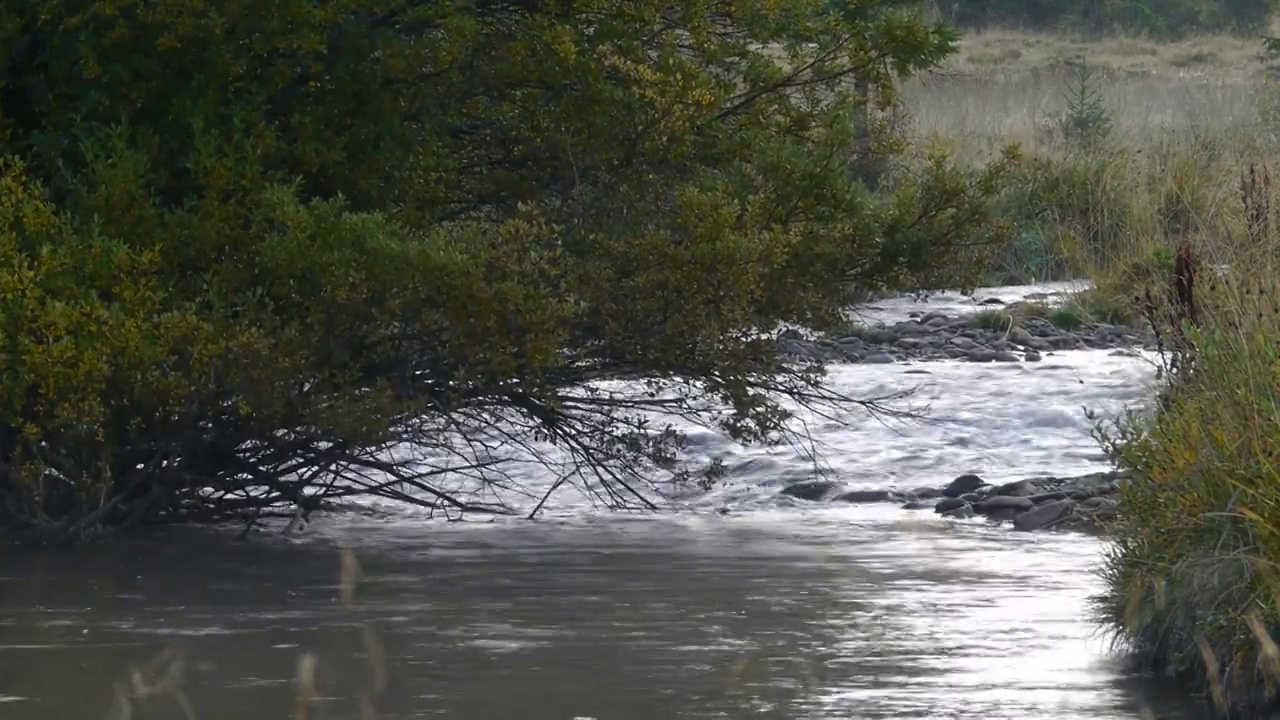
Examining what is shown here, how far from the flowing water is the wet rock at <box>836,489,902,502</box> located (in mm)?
174

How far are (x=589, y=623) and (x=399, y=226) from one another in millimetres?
1977

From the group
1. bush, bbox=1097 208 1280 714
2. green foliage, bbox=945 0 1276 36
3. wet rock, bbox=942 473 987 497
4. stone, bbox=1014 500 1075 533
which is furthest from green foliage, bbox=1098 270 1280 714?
green foliage, bbox=945 0 1276 36

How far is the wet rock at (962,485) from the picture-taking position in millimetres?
10719

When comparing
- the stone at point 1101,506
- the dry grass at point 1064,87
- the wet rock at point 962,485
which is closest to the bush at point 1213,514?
the stone at point 1101,506

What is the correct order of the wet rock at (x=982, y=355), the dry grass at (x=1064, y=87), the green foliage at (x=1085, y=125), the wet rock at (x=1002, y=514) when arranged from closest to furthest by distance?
1. the wet rock at (x=1002, y=514)
2. the wet rock at (x=982, y=355)
3. the green foliage at (x=1085, y=125)
4. the dry grass at (x=1064, y=87)

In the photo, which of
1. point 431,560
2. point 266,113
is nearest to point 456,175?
point 266,113

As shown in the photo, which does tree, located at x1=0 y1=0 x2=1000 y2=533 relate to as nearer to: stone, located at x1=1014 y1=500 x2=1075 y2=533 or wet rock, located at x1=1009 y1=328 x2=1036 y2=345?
stone, located at x1=1014 y1=500 x2=1075 y2=533

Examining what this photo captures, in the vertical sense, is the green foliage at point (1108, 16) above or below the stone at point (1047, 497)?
above

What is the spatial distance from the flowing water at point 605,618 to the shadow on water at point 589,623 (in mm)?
14

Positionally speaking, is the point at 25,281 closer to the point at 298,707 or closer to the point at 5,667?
the point at 5,667

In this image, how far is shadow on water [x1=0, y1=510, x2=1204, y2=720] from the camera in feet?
19.9

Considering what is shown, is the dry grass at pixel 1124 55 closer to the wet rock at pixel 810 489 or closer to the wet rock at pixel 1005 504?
the wet rock at pixel 810 489

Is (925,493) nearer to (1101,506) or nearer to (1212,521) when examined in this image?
(1101,506)

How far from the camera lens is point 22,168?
7816mm
